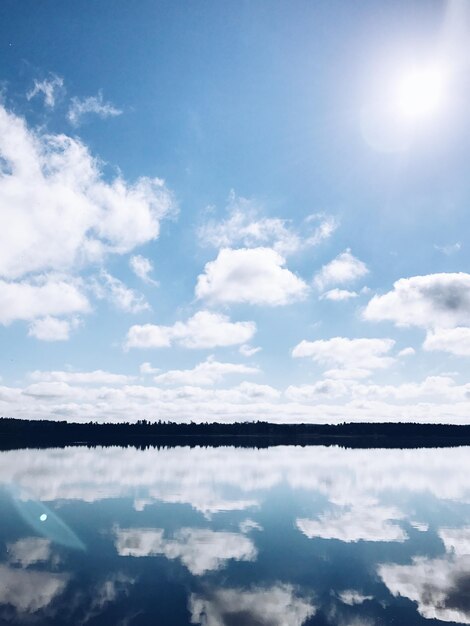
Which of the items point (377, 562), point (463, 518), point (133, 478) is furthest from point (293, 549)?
point (133, 478)

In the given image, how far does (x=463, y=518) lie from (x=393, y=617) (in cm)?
2220

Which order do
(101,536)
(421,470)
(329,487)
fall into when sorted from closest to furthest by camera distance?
(101,536), (329,487), (421,470)

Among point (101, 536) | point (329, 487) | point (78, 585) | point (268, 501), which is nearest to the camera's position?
point (78, 585)

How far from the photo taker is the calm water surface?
16766 mm

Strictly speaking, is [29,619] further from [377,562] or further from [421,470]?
[421,470]

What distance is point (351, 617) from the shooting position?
16344mm

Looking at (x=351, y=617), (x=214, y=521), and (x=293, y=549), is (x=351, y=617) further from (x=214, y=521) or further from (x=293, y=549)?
(x=214, y=521)

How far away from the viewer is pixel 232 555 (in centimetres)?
2361

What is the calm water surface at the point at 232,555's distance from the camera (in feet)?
55.0

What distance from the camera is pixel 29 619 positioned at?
15.5 metres

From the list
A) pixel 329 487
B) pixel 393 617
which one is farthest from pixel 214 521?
pixel 329 487

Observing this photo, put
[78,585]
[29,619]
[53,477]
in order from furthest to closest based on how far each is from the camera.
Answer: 1. [53,477]
2. [78,585]
3. [29,619]

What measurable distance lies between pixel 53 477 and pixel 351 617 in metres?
45.8

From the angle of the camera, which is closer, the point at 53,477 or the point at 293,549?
the point at 293,549
